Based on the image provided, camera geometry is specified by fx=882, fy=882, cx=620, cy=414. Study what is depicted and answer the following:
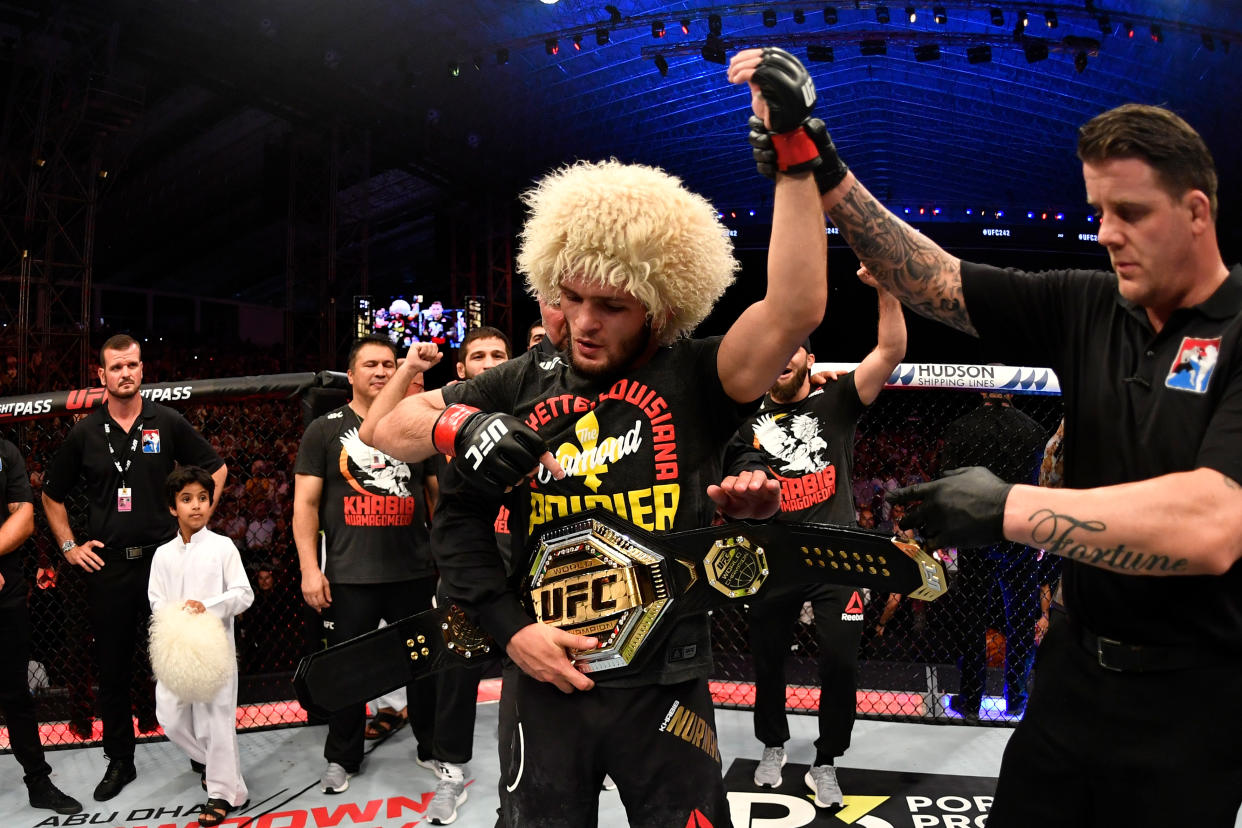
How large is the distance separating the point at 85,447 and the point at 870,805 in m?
3.64

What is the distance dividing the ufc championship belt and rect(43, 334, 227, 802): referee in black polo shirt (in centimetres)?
251

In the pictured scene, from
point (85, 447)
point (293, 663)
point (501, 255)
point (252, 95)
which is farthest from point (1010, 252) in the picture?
point (85, 447)

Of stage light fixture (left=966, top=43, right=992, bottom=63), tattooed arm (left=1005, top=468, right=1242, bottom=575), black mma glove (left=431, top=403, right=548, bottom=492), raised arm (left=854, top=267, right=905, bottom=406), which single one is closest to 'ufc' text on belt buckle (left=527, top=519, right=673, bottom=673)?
black mma glove (left=431, top=403, right=548, bottom=492)

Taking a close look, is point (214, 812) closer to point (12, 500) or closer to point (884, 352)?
point (12, 500)

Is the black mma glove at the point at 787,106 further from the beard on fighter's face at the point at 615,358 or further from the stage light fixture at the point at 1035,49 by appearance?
the stage light fixture at the point at 1035,49

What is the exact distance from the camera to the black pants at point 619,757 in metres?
1.59

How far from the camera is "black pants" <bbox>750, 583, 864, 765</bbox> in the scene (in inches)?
134

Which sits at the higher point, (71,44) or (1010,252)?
(71,44)

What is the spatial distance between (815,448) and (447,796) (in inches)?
77.2

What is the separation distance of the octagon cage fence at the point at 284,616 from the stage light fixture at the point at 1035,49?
554 centimetres

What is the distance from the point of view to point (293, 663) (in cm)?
571

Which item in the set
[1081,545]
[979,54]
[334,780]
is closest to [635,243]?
[1081,545]

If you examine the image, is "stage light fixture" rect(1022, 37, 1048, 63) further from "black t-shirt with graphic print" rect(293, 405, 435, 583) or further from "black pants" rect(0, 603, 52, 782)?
"black pants" rect(0, 603, 52, 782)

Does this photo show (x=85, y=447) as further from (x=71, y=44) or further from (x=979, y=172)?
(x=979, y=172)
